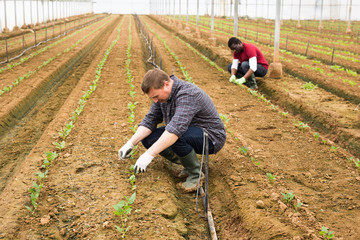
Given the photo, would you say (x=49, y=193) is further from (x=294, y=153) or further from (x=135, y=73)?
(x=135, y=73)

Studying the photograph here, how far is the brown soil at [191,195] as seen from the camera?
3213 mm

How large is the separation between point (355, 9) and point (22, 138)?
3582cm

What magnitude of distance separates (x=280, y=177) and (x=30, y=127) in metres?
4.82

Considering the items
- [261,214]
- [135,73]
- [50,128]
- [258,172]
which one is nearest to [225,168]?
[258,172]

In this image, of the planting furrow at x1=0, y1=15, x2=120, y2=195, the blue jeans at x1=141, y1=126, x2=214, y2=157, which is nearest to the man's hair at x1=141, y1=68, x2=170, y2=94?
the blue jeans at x1=141, y1=126, x2=214, y2=157

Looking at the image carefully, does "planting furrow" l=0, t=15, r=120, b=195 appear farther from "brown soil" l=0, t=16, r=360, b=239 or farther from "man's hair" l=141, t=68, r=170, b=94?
"man's hair" l=141, t=68, r=170, b=94

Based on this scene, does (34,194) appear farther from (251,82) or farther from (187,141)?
(251,82)

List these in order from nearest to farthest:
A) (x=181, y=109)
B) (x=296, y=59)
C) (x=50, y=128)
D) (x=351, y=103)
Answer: (x=181, y=109) → (x=50, y=128) → (x=351, y=103) → (x=296, y=59)

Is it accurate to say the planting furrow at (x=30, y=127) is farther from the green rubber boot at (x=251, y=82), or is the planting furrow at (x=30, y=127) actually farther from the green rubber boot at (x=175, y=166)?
the green rubber boot at (x=251, y=82)

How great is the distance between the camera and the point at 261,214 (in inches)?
134

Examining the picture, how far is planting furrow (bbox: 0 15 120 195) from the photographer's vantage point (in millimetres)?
5120

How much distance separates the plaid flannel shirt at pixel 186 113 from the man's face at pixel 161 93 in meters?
0.07

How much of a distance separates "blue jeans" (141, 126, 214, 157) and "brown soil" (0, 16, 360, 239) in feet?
1.53

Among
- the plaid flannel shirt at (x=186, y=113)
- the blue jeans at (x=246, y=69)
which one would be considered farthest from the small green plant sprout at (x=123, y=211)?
the blue jeans at (x=246, y=69)
